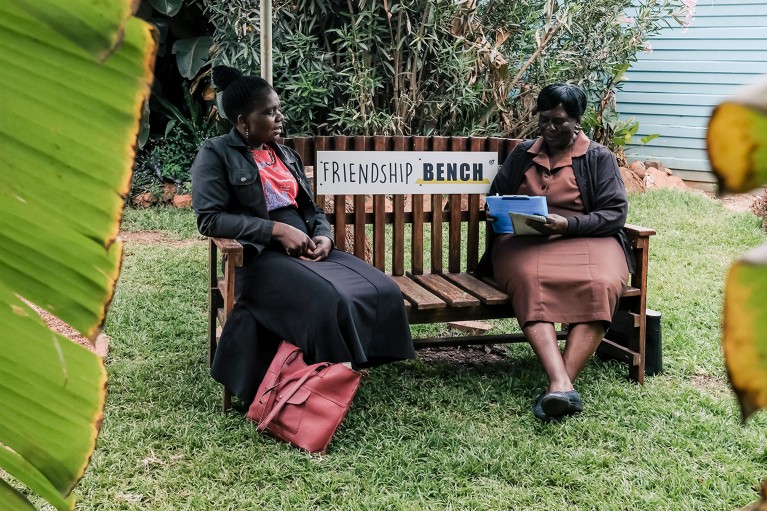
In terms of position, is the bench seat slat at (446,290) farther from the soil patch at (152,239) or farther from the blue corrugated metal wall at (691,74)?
the blue corrugated metal wall at (691,74)

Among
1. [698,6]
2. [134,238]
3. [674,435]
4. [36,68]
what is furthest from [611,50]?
[36,68]

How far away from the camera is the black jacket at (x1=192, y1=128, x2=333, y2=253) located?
3879mm

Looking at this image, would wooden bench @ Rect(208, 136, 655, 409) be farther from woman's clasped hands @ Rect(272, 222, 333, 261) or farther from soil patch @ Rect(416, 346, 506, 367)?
woman's clasped hands @ Rect(272, 222, 333, 261)

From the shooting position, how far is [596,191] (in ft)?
14.4

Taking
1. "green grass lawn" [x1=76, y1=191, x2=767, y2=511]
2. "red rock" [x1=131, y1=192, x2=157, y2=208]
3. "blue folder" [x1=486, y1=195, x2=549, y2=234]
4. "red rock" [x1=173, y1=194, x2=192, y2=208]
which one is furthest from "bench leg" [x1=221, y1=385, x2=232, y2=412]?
"red rock" [x1=131, y1=192, x2=157, y2=208]

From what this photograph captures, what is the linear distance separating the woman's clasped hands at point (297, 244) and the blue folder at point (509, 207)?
95 cm

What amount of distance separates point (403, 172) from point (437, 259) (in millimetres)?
539

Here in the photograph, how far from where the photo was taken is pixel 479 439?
3672 mm

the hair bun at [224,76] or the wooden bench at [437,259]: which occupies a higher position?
the hair bun at [224,76]

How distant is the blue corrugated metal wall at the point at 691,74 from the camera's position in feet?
34.0

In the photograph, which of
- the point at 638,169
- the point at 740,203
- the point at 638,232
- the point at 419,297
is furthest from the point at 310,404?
the point at 638,169

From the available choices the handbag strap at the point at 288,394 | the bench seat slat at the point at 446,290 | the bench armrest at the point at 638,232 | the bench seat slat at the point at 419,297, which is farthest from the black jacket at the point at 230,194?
the bench armrest at the point at 638,232

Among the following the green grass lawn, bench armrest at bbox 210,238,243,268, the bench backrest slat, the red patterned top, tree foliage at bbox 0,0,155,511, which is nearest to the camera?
tree foliage at bbox 0,0,155,511

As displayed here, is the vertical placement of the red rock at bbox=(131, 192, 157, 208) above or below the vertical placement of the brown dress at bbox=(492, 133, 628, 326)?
below
